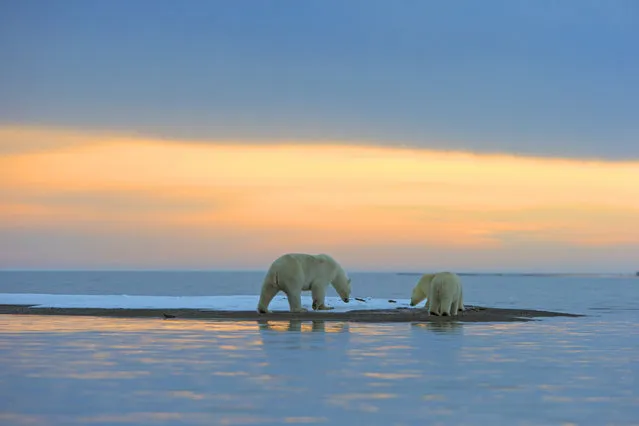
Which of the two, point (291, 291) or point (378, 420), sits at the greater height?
point (291, 291)

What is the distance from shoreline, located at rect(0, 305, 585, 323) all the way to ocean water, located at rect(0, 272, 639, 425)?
502 cm

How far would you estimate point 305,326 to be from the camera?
32219mm

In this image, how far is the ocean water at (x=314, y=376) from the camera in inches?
576

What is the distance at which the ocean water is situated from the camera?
48.0ft

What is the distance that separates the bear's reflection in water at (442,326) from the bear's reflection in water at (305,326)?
2229 mm

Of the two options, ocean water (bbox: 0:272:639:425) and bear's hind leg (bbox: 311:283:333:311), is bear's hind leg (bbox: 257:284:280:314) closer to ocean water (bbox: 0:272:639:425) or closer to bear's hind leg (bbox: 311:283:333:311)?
bear's hind leg (bbox: 311:283:333:311)

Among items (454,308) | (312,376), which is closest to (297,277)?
(454,308)

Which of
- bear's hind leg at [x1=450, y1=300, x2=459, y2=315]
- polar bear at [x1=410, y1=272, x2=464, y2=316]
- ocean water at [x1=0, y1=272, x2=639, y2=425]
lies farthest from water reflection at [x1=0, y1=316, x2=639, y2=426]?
bear's hind leg at [x1=450, y1=300, x2=459, y2=315]

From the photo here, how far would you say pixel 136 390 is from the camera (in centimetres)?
1666

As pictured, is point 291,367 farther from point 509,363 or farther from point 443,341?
point 443,341

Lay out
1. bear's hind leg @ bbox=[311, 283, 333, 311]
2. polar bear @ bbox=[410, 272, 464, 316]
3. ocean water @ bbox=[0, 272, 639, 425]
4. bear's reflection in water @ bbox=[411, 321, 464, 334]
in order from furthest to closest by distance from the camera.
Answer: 1. bear's hind leg @ bbox=[311, 283, 333, 311]
2. polar bear @ bbox=[410, 272, 464, 316]
3. bear's reflection in water @ bbox=[411, 321, 464, 334]
4. ocean water @ bbox=[0, 272, 639, 425]

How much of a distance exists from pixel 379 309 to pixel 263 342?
1572 centimetres

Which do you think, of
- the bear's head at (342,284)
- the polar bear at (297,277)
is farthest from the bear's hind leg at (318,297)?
the bear's head at (342,284)

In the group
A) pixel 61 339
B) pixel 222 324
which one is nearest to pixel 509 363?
pixel 61 339
